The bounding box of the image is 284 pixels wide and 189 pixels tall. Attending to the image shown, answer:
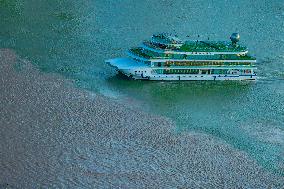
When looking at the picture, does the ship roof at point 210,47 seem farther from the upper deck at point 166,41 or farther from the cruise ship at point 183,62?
the upper deck at point 166,41

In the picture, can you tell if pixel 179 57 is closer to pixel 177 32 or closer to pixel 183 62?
pixel 183 62

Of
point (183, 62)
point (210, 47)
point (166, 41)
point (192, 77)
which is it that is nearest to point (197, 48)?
point (210, 47)

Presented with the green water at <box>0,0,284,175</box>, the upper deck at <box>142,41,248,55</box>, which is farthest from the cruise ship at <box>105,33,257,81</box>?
the green water at <box>0,0,284,175</box>

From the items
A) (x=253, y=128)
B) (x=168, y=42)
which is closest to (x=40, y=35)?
(x=168, y=42)

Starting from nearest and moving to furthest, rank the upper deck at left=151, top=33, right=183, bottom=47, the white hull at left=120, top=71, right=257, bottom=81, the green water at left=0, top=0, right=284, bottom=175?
1. the green water at left=0, top=0, right=284, bottom=175
2. the white hull at left=120, top=71, right=257, bottom=81
3. the upper deck at left=151, top=33, right=183, bottom=47

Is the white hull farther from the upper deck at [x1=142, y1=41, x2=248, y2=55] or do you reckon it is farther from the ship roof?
the ship roof

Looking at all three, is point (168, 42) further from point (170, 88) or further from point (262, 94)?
point (262, 94)
